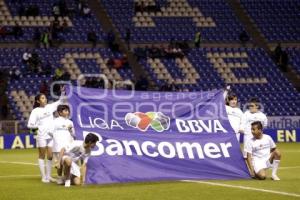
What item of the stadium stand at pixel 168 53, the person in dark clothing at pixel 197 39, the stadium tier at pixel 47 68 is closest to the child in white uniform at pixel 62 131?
the stadium stand at pixel 168 53

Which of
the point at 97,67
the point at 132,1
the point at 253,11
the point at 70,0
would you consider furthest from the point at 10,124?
the point at 253,11

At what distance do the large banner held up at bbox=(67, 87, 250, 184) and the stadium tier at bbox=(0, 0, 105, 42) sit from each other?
24.3 m

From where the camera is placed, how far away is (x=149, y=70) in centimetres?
3875

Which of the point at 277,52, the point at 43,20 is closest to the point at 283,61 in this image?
the point at 277,52

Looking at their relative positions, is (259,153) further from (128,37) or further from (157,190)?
(128,37)

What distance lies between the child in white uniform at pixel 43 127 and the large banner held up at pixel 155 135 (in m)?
1.08

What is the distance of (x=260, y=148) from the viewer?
1494 cm

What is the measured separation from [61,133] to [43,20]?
25.8 meters

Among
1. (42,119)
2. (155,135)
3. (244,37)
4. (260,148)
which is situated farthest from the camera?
(244,37)

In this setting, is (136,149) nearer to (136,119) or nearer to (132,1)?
(136,119)

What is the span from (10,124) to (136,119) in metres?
15.4

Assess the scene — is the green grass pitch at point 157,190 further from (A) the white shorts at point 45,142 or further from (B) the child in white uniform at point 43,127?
(A) the white shorts at point 45,142

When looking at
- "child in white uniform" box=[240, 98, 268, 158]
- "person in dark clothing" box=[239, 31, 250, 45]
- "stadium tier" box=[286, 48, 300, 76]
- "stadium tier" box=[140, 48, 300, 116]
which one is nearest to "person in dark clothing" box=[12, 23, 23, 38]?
"stadium tier" box=[140, 48, 300, 116]

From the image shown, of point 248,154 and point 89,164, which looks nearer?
point 89,164
